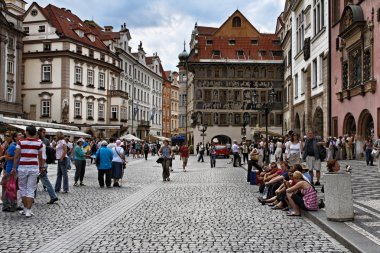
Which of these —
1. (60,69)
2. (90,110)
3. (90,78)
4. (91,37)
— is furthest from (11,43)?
(90,110)

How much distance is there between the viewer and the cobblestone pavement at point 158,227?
26.1 ft

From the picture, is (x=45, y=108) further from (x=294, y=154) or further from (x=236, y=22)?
(x=294, y=154)

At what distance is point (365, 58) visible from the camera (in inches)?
1192

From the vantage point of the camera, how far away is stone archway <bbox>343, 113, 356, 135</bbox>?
34.1 m

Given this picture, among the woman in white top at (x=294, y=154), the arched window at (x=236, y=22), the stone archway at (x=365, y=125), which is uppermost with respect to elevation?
the arched window at (x=236, y=22)

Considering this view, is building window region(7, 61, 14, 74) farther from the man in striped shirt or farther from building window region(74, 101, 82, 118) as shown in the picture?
the man in striped shirt

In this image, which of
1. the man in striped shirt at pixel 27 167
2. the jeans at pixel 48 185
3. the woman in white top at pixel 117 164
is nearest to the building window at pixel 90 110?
Result: the woman in white top at pixel 117 164

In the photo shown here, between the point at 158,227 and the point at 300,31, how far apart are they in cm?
4227

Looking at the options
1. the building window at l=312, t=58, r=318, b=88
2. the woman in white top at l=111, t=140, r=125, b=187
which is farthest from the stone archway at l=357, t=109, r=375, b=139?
A: the woman in white top at l=111, t=140, r=125, b=187

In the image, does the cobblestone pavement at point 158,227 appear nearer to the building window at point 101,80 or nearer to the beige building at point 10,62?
the beige building at point 10,62

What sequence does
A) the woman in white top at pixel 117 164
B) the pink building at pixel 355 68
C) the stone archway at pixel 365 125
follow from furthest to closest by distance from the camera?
1. the stone archway at pixel 365 125
2. the pink building at pixel 355 68
3. the woman in white top at pixel 117 164

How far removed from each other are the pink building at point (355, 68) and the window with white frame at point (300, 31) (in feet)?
35.3

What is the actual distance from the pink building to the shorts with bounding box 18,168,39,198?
21.5 metres

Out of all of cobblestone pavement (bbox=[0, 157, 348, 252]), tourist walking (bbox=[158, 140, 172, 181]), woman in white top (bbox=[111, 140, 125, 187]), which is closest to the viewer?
cobblestone pavement (bbox=[0, 157, 348, 252])
